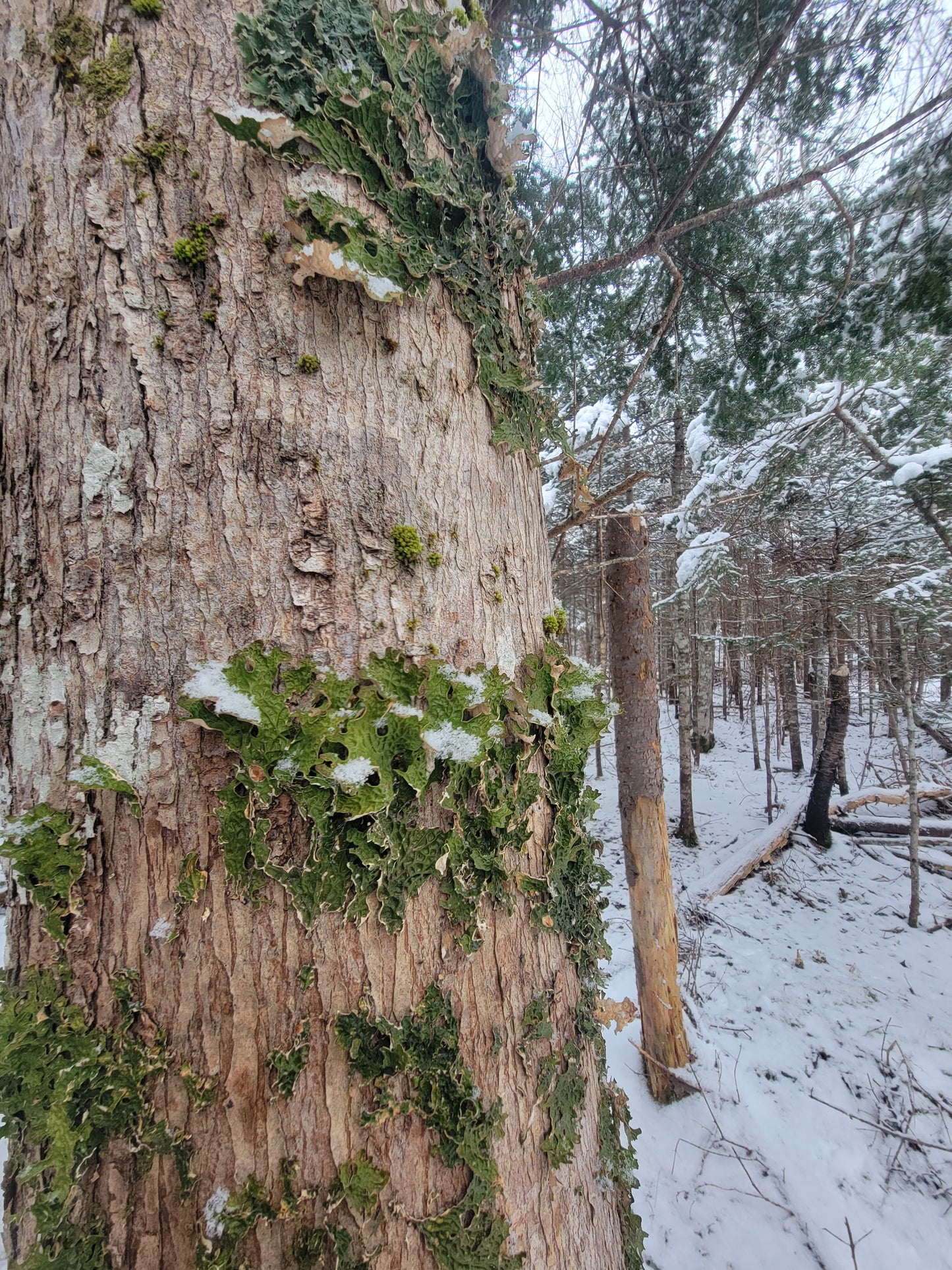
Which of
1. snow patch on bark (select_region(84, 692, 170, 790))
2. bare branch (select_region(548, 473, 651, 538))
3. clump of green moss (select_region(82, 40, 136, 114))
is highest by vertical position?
clump of green moss (select_region(82, 40, 136, 114))

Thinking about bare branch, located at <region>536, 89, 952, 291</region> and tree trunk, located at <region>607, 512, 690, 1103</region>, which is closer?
bare branch, located at <region>536, 89, 952, 291</region>

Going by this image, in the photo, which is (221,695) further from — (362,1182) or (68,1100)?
(362,1182)

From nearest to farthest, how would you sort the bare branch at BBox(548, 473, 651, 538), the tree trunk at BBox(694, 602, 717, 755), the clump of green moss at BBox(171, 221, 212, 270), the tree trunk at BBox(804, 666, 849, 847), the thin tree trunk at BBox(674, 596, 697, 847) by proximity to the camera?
the clump of green moss at BBox(171, 221, 212, 270) < the bare branch at BBox(548, 473, 651, 538) < the tree trunk at BBox(804, 666, 849, 847) < the thin tree trunk at BBox(674, 596, 697, 847) < the tree trunk at BBox(694, 602, 717, 755)

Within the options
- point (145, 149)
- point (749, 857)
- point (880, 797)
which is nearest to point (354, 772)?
point (145, 149)

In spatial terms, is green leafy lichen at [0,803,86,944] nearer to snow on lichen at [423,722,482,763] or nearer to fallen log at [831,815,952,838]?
snow on lichen at [423,722,482,763]

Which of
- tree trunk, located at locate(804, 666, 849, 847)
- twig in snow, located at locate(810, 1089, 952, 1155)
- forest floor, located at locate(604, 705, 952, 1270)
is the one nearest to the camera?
forest floor, located at locate(604, 705, 952, 1270)

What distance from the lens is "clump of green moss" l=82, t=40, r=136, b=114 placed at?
727mm

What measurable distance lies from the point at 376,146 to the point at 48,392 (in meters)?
0.59

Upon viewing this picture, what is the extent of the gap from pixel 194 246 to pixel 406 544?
49 centimetres

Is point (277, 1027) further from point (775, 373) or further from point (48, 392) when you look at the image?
point (775, 373)

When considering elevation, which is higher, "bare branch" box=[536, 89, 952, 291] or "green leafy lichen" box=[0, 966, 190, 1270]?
"bare branch" box=[536, 89, 952, 291]

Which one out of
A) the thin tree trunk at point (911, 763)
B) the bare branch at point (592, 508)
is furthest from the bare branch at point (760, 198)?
the thin tree trunk at point (911, 763)

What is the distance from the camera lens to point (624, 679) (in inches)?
137

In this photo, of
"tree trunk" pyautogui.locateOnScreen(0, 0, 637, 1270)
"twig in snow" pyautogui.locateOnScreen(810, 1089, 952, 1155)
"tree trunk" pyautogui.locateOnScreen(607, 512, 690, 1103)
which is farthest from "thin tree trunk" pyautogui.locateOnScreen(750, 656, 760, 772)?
"tree trunk" pyautogui.locateOnScreen(0, 0, 637, 1270)
